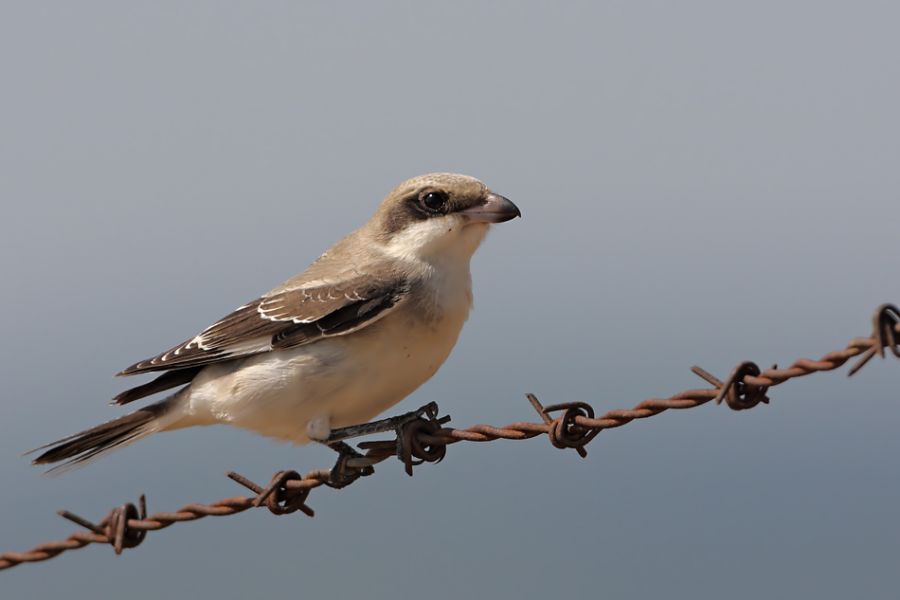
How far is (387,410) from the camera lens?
6.95m

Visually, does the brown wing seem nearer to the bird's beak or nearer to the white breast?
the white breast

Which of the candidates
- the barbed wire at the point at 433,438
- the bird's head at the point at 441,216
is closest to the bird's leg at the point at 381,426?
the barbed wire at the point at 433,438

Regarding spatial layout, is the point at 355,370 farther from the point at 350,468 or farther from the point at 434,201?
the point at 434,201

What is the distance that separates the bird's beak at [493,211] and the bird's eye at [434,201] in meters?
0.14

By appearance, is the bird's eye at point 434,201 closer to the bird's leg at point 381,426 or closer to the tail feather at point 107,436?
the bird's leg at point 381,426

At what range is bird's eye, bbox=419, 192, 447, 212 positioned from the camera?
7258 millimetres

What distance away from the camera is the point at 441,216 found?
7.24 metres

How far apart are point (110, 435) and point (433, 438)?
257 centimetres

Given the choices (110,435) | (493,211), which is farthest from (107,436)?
(493,211)

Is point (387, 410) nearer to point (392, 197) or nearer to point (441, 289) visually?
point (441, 289)

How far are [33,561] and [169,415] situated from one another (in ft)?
5.50

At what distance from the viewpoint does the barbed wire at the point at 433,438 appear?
4164 millimetres

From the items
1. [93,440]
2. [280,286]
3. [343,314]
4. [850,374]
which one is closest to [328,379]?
[343,314]

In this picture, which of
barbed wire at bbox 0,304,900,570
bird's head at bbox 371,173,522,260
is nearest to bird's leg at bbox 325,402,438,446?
barbed wire at bbox 0,304,900,570
